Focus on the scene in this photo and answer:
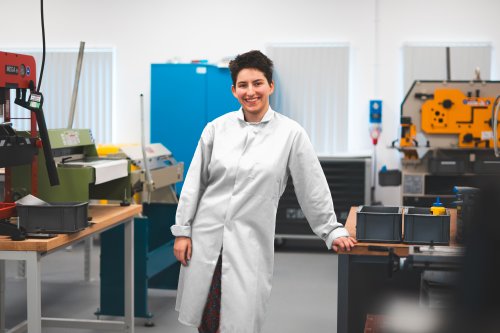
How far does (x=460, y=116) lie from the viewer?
538cm

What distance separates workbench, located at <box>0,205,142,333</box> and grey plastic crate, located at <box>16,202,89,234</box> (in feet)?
0.14

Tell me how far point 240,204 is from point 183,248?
9.5 inches

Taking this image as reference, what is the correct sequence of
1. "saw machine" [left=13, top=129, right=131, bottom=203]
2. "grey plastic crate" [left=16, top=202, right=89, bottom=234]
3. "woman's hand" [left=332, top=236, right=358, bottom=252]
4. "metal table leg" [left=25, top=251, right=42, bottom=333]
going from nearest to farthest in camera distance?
"woman's hand" [left=332, top=236, right=358, bottom=252]
"metal table leg" [left=25, top=251, right=42, bottom=333]
"grey plastic crate" [left=16, top=202, right=89, bottom=234]
"saw machine" [left=13, top=129, right=131, bottom=203]

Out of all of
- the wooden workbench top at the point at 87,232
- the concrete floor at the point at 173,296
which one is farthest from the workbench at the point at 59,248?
the concrete floor at the point at 173,296

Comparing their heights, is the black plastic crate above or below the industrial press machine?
below

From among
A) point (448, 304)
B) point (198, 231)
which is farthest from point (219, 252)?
point (448, 304)

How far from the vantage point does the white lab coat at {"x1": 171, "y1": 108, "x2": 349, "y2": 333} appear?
2.26 m

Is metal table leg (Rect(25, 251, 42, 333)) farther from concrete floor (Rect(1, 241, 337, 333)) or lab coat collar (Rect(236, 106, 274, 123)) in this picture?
concrete floor (Rect(1, 241, 337, 333))

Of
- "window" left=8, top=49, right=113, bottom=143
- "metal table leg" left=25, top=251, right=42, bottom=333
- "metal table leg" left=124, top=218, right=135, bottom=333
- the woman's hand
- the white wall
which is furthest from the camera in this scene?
"window" left=8, top=49, right=113, bottom=143

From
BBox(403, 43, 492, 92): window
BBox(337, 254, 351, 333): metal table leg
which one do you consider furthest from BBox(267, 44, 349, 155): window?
BBox(337, 254, 351, 333): metal table leg

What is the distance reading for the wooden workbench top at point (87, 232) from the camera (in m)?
2.54

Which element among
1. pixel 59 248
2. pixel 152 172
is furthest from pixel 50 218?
pixel 152 172

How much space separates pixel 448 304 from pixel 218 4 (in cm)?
607

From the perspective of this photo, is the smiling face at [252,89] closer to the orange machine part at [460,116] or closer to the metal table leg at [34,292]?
the metal table leg at [34,292]
